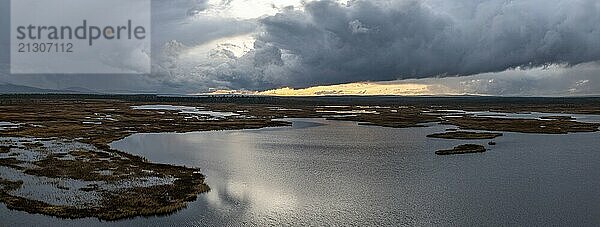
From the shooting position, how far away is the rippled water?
28.8 m

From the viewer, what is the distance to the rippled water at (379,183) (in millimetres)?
28750

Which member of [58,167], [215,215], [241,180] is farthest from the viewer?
[58,167]

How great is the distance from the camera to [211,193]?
34625mm

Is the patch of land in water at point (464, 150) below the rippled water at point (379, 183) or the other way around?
the other way around

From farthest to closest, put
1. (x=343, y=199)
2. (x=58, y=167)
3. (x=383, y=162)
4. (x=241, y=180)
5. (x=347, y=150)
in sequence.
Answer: (x=347, y=150)
(x=383, y=162)
(x=58, y=167)
(x=241, y=180)
(x=343, y=199)

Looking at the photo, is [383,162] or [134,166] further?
[383,162]

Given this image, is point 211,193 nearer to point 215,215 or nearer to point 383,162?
point 215,215

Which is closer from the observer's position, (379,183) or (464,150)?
(379,183)

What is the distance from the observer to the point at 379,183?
38.4 metres

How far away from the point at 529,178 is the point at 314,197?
19504 mm

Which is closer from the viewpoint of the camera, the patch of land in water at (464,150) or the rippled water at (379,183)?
the rippled water at (379,183)

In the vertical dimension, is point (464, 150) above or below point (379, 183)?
above

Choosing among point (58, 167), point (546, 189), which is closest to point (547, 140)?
point (546, 189)

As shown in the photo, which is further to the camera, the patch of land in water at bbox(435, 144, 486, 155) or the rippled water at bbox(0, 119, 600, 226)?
the patch of land in water at bbox(435, 144, 486, 155)
